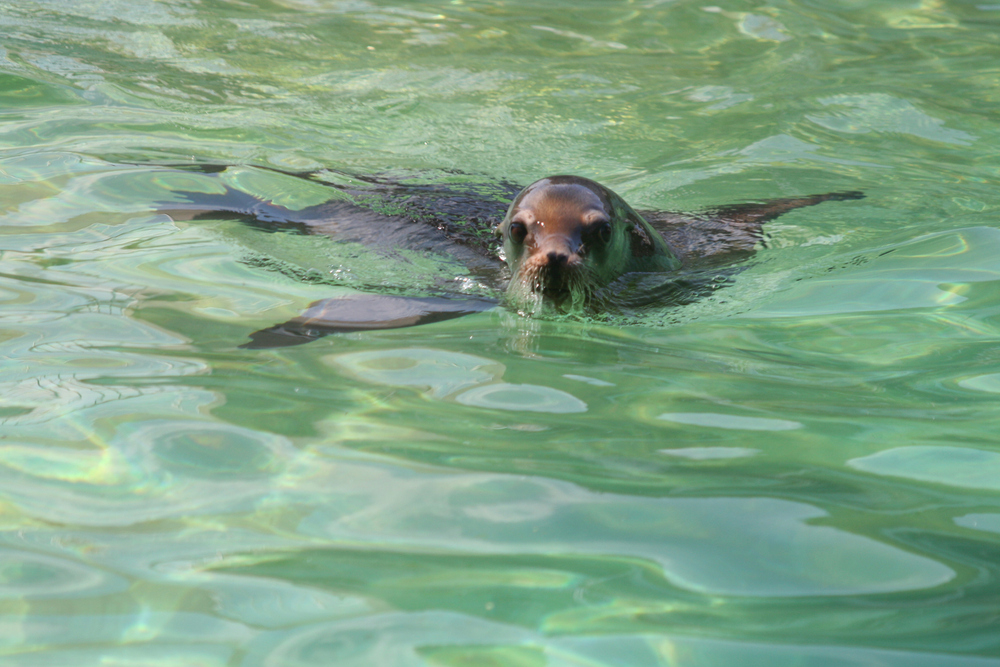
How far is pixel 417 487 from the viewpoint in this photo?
1950 millimetres

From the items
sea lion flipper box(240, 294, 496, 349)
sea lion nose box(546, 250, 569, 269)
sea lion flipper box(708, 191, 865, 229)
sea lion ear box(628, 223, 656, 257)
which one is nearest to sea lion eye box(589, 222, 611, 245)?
sea lion ear box(628, 223, 656, 257)

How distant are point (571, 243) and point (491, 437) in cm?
185

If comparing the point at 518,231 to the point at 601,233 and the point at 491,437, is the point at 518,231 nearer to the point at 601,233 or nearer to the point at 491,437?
the point at 601,233

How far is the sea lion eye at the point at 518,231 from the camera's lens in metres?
4.12

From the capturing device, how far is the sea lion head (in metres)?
3.73

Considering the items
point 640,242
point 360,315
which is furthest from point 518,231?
point 360,315

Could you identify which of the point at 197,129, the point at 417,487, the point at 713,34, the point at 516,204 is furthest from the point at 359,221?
the point at 713,34

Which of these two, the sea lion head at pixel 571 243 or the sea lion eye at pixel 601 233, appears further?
the sea lion eye at pixel 601 233

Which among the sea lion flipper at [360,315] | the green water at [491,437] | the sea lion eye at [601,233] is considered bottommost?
the sea lion flipper at [360,315]

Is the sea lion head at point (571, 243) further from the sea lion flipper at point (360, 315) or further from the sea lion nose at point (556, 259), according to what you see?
the sea lion flipper at point (360, 315)

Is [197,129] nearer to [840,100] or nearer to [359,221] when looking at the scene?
[359,221]

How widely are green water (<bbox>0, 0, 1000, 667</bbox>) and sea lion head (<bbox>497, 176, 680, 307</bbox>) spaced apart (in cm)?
26

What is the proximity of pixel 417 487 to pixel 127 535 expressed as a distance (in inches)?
21.9

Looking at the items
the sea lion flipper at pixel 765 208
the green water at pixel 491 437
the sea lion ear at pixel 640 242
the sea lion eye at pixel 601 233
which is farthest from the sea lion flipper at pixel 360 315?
the sea lion flipper at pixel 765 208
